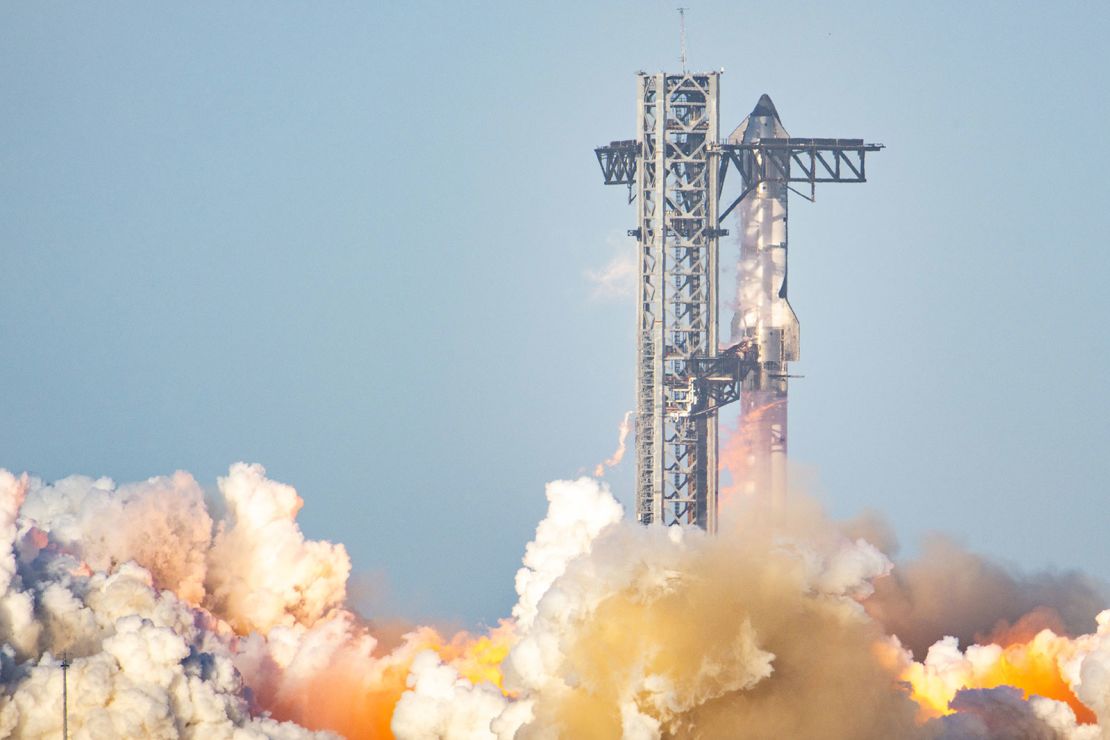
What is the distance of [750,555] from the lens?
128 metres

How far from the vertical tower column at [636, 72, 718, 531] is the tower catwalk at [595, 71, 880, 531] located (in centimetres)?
4

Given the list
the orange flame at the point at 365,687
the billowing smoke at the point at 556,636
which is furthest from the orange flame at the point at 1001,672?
the orange flame at the point at 365,687

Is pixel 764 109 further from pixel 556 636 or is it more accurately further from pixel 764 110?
pixel 556 636

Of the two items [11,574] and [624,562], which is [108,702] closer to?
[11,574]

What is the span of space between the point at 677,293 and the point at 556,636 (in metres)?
21.3

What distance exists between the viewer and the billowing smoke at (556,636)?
125m

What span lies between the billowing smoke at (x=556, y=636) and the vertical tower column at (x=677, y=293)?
2.30 m

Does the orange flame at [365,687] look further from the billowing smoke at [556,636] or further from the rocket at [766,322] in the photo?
the rocket at [766,322]

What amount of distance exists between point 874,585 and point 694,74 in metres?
22.3

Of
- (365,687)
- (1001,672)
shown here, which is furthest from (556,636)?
(1001,672)

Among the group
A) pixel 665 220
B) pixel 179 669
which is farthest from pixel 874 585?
pixel 179 669

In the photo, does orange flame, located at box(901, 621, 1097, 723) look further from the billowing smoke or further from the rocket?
the rocket

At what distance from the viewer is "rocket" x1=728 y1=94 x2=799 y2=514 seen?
145125mm

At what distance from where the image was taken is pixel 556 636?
415ft
